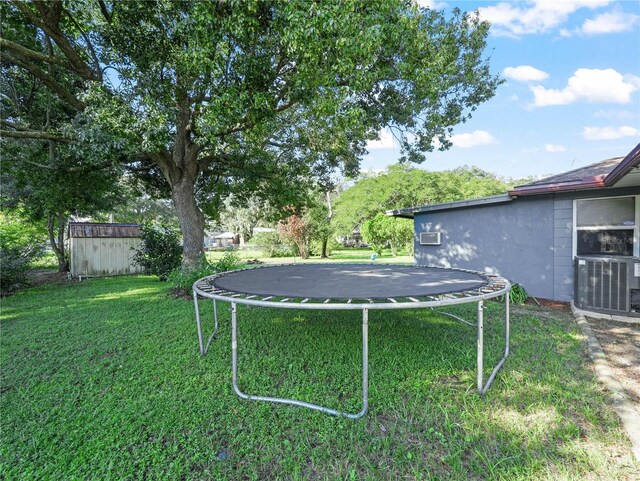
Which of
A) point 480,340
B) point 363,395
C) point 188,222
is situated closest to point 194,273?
point 188,222

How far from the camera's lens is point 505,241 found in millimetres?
6031

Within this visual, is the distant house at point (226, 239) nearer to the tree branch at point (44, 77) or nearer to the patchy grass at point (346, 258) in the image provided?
the patchy grass at point (346, 258)

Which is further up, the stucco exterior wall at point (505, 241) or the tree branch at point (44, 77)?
the tree branch at point (44, 77)

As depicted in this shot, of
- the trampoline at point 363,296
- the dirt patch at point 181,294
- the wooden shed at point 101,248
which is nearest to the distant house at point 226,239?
the wooden shed at point 101,248

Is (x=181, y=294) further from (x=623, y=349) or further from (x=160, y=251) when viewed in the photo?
(x=623, y=349)

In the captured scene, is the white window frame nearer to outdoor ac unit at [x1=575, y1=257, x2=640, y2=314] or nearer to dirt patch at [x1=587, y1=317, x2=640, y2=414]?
outdoor ac unit at [x1=575, y1=257, x2=640, y2=314]

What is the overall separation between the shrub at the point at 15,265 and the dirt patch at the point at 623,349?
977 cm

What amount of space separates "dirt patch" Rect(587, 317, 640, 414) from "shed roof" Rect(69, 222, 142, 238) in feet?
35.0

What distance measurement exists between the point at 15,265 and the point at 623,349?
34.0ft

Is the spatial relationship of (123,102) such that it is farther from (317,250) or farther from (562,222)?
(317,250)

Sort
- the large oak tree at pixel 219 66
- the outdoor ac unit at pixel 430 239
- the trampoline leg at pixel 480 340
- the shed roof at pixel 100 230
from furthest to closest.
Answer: the shed roof at pixel 100 230 < the outdoor ac unit at pixel 430 239 < the large oak tree at pixel 219 66 < the trampoline leg at pixel 480 340

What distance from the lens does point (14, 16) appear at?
16.9 ft

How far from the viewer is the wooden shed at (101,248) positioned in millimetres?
9273

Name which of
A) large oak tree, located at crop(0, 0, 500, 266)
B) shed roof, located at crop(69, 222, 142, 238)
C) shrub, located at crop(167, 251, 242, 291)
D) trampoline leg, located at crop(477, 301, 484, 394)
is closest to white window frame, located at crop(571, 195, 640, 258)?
large oak tree, located at crop(0, 0, 500, 266)
